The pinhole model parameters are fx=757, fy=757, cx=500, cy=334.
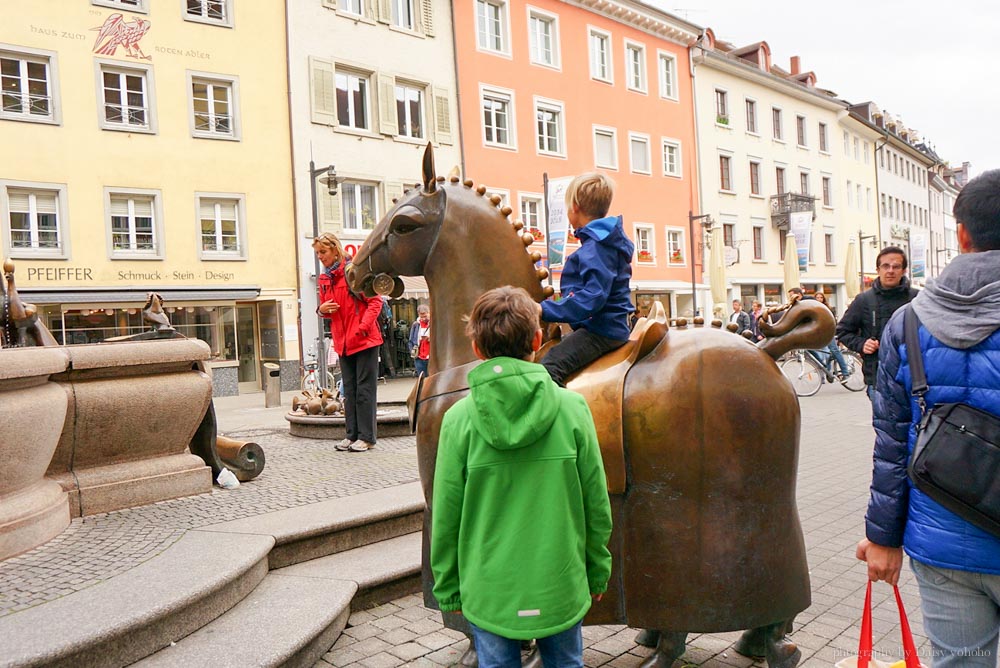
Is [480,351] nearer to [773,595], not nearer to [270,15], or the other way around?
[773,595]

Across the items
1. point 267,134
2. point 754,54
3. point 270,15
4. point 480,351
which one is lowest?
point 480,351

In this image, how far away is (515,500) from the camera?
2160 millimetres

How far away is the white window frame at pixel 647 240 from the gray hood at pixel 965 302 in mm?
28133

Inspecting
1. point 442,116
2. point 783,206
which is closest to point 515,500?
point 442,116

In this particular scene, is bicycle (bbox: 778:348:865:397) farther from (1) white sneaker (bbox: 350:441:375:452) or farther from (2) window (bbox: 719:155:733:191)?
(2) window (bbox: 719:155:733:191)

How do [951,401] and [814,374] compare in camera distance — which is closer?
[951,401]

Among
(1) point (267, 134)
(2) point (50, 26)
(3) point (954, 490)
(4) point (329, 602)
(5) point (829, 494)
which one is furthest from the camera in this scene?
(1) point (267, 134)

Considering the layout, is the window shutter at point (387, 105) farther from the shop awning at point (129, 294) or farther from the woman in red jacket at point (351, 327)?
the woman in red jacket at point (351, 327)

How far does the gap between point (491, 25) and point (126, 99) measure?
12.1 metres

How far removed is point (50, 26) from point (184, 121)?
10.6ft

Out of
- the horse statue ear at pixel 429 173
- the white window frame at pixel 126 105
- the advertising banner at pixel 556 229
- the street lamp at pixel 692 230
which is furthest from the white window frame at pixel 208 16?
the horse statue ear at pixel 429 173

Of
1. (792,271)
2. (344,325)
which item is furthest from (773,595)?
(792,271)

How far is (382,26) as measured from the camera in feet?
71.7

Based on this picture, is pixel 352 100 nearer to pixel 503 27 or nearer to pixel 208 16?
pixel 208 16
